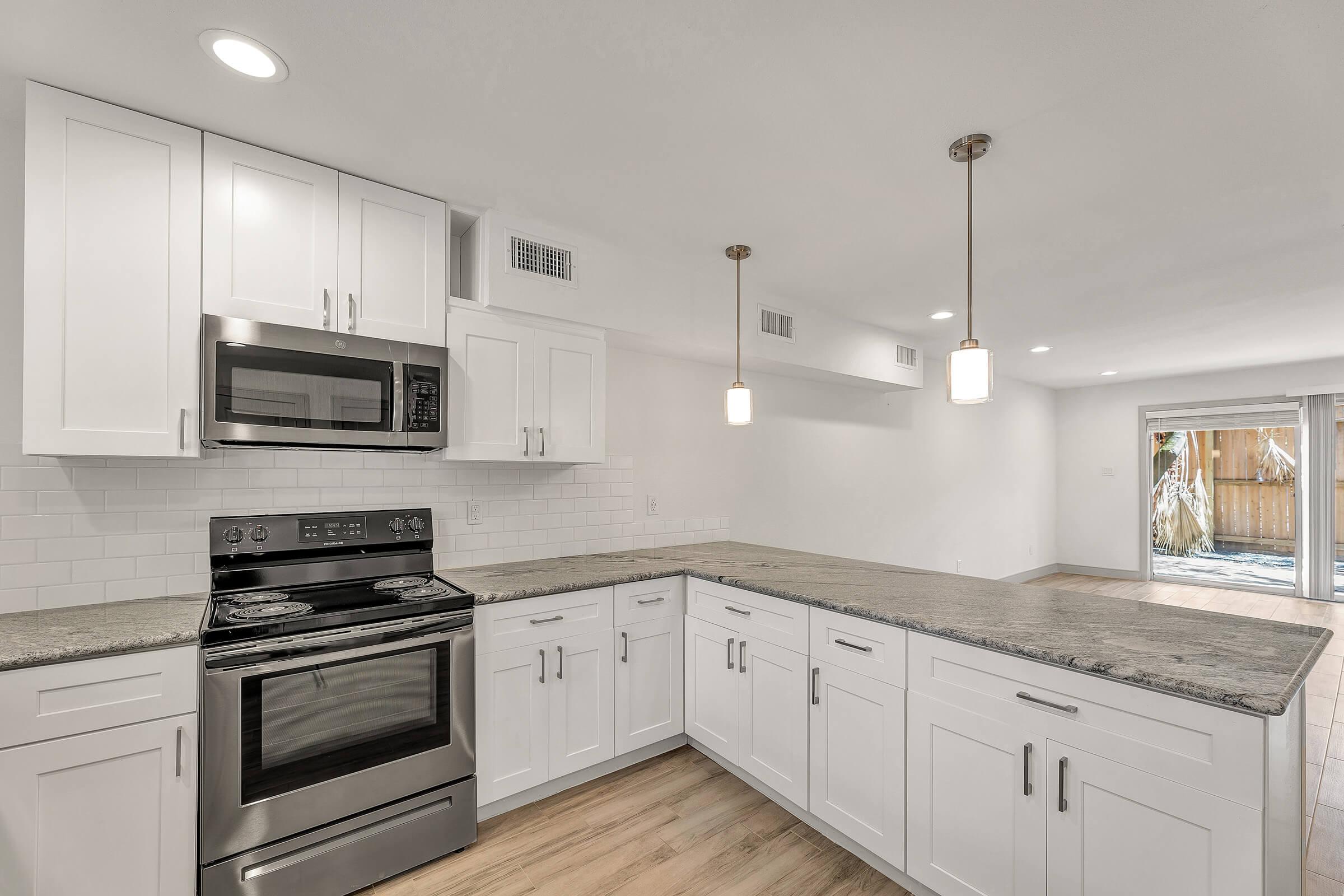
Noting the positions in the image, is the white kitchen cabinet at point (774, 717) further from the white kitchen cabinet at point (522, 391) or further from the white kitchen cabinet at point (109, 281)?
the white kitchen cabinet at point (109, 281)

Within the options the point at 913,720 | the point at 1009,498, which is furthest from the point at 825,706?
the point at 1009,498

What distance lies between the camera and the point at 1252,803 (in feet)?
4.08

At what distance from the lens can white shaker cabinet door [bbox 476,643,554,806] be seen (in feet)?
7.59

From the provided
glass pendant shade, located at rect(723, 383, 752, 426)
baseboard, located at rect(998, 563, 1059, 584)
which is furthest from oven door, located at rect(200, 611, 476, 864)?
baseboard, located at rect(998, 563, 1059, 584)

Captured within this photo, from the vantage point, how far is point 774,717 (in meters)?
2.42

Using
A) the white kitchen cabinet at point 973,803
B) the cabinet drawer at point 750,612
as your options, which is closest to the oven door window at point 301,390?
the cabinet drawer at point 750,612

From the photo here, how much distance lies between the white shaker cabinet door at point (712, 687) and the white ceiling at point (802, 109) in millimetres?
1903

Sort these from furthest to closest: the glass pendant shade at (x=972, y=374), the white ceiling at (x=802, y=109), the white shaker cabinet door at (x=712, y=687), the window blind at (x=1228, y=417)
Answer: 1. the window blind at (x=1228, y=417)
2. the white shaker cabinet door at (x=712, y=687)
3. the glass pendant shade at (x=972, y=374)
4. the white ceiling at (x=802, y=109)

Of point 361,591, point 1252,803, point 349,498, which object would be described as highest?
point 349,498

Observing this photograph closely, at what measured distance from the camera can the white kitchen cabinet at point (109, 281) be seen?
1.76 meters

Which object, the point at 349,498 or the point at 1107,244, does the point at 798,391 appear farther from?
the point at 349,498

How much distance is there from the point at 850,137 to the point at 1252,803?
206cm

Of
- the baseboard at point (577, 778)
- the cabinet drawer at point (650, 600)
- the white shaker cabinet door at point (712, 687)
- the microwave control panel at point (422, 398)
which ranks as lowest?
the baseboard at point (577, 778)

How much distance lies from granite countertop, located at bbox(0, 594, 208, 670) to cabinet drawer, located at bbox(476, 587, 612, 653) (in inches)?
35.9
